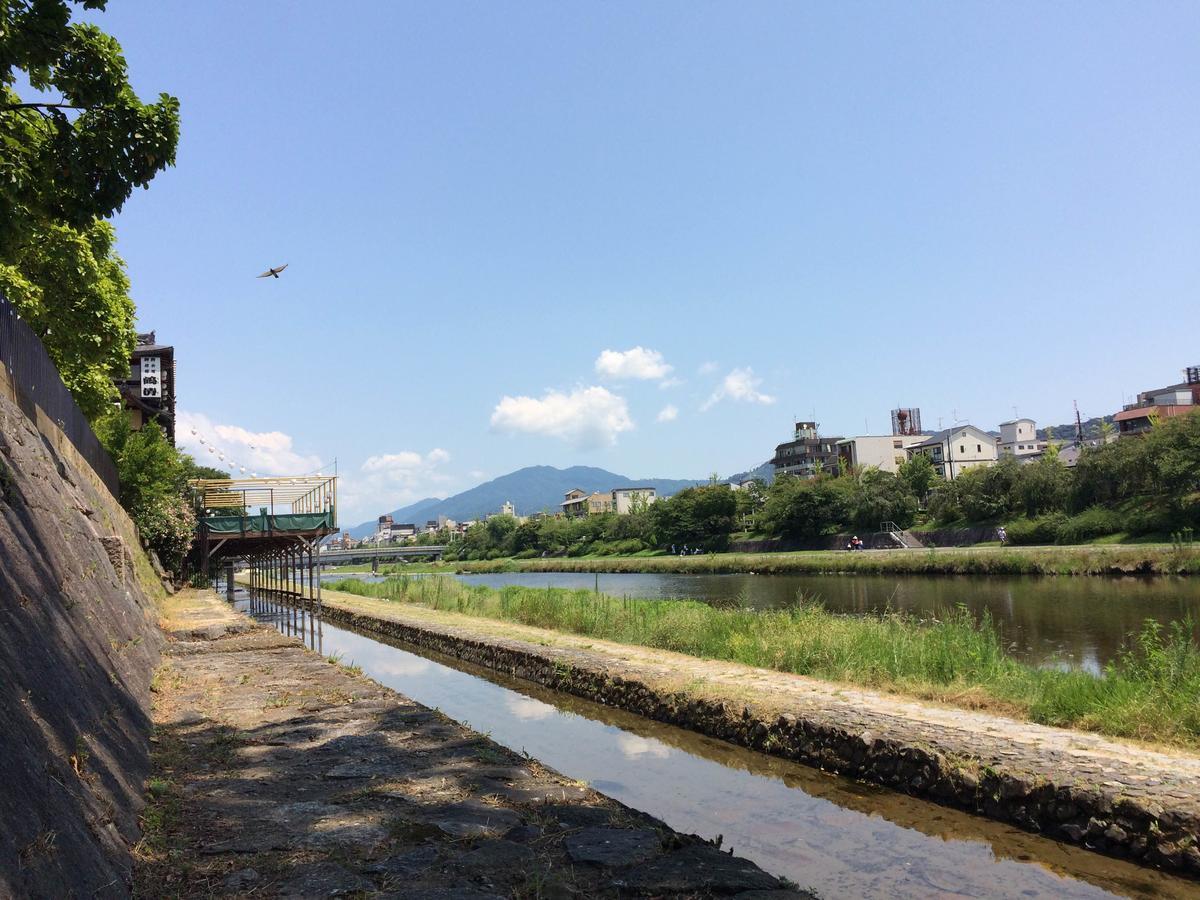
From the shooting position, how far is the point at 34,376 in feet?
39.6

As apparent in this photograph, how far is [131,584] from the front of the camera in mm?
14594

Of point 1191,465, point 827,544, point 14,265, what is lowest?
point 827,544

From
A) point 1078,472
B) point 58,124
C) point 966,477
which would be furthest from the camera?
point 966,477

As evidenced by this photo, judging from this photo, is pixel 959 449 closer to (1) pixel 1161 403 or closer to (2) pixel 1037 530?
(1) pixel 1161 403

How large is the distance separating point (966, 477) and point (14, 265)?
59792 mm

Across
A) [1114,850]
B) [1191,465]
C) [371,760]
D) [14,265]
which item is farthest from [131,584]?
[1191,465]

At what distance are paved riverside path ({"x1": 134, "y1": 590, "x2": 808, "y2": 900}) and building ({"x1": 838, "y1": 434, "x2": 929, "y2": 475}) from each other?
11027 centimetres

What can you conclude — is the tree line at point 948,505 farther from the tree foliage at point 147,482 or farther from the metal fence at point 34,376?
the metal fence at point 34,376

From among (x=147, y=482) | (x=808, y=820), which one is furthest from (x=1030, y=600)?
(x=147, y=482)

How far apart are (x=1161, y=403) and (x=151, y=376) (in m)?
111

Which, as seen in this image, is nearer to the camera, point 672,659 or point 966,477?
point 672,659

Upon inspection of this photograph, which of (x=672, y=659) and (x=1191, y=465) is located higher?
(x=1191, y=465)

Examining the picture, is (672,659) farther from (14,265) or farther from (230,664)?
(14,265)

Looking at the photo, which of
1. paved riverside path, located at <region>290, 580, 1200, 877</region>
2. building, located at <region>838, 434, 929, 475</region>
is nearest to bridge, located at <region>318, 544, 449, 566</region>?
building, located at <region>838, 434, 929, 475</region>
